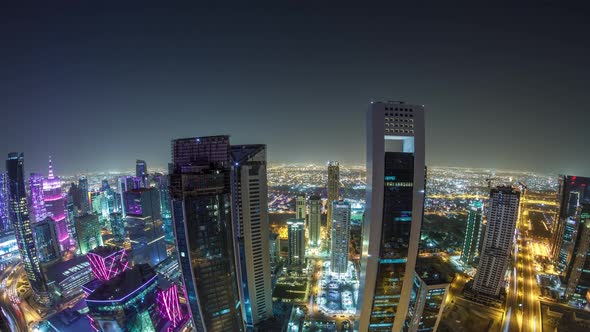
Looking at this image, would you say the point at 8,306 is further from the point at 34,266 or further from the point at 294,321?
the point at 294,321

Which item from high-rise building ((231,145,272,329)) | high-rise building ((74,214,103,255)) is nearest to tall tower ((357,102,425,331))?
high-rise building ((231,145,272,329))

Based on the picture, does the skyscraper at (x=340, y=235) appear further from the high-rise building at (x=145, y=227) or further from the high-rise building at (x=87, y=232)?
the high-rise building at (x=87, y=232)

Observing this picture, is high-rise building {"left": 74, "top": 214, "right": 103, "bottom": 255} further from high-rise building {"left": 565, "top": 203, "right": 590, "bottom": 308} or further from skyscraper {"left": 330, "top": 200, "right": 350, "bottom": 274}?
high-rise building {"left": 565, "top": 203, "right": 590, "bottom": 308}

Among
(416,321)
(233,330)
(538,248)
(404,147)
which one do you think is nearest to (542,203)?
(538,248)

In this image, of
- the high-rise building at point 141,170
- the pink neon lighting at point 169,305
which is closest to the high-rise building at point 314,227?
the pink neon lighting at point 169,305

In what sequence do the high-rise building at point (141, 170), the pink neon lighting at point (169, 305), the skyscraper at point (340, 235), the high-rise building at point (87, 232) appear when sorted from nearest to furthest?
1. the pink neon lighting at point (169, 305)
2. the skyscraper at point (340, 235)
3. the high-rise building at point (87, 232)
4. the high-rise building at point (141, 170)

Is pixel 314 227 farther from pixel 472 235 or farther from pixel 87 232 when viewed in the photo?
pixel 87 232
